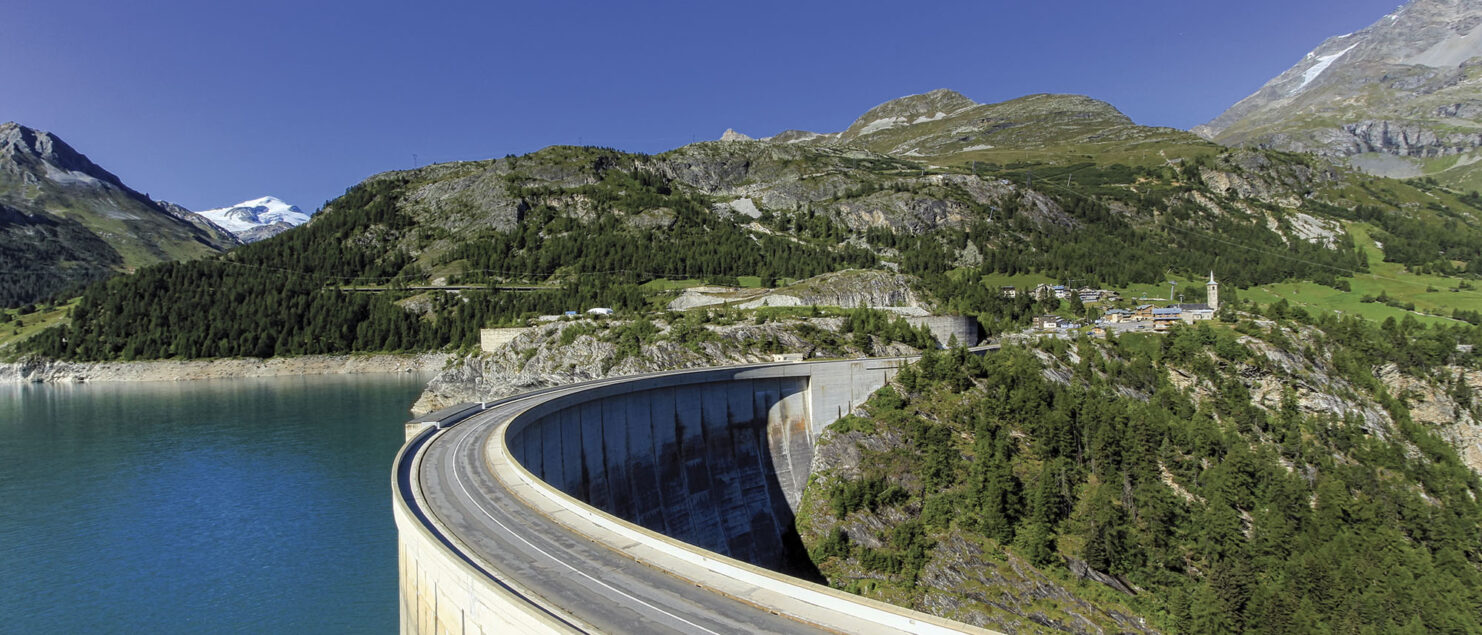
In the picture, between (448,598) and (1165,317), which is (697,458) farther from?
(1165,317)

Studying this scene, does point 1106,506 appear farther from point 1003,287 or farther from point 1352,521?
point 1003,287

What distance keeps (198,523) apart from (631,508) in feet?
91.8

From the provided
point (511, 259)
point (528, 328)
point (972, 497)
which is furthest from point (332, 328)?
point (972, 497)

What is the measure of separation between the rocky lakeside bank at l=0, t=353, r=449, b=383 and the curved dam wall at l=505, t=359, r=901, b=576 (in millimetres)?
94462

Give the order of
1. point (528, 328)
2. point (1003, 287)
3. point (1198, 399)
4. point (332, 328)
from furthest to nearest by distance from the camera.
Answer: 1. point (332, 328)
2. point (1003, 287)
3. point (528, 328)
4. point (1198, 399)

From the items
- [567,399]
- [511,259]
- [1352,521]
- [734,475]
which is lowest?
[1352,521]

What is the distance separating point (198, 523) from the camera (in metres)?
42.7

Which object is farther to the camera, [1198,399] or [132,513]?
[1198,399]

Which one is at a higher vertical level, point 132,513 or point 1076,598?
point 132,513

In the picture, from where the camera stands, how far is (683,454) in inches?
1743

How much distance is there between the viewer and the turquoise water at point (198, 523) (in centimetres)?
3131

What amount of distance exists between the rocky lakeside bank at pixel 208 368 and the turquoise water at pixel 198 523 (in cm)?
4524

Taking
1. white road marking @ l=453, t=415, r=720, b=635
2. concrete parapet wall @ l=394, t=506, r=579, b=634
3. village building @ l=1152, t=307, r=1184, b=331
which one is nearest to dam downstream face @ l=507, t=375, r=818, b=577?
white road marking @ l=453, t=415, r=720, b=635

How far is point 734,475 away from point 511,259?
128422 mm
